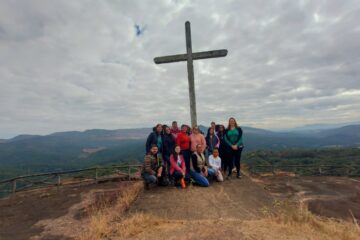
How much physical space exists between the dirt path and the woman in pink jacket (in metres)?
0.38

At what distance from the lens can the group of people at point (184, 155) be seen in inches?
341

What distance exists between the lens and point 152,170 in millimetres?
8711

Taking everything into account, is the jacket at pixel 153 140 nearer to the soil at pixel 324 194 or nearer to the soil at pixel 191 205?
the soil at pixel 191 205

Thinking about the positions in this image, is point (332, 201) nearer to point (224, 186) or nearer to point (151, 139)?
point (224, 186)

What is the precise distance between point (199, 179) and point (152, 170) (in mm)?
1378

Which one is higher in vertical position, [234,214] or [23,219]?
[234,214]

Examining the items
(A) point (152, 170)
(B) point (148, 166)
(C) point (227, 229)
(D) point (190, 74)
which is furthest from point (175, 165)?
(C) point (227, 229)

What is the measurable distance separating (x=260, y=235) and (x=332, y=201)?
6.85 meters

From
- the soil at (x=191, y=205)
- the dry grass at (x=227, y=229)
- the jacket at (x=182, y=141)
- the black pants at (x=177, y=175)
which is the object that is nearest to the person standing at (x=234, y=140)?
the soil at (x=191, y=205)

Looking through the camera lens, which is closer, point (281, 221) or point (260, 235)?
point (260, 235)

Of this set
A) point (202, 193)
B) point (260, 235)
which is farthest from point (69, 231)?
point (260, 235)

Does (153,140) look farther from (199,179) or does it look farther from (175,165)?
(199,179)

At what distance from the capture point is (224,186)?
27.8 feet

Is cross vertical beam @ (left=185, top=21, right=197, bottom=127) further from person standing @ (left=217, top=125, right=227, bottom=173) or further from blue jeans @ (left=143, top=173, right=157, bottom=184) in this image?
blue jeans @ (left=143, top=173, right=157, bottom=184)
